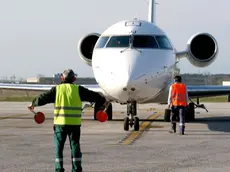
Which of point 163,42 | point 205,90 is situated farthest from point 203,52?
point 163,42

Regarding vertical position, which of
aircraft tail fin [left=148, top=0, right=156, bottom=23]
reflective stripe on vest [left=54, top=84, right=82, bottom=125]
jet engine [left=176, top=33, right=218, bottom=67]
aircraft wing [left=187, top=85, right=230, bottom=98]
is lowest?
aircraft wing [left=187, top=85, right=230, bottom=98]

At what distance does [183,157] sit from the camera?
452 inches

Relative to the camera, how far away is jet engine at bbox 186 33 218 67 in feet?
78.7

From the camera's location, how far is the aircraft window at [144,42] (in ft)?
61.9

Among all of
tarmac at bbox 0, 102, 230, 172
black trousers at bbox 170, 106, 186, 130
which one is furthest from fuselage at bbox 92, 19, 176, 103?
tarmac at bbox 0, 102, 230, 172

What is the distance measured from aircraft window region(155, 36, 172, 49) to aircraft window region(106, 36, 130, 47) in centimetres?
114

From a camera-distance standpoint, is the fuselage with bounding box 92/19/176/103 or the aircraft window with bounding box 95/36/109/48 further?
the aircraft window with bounding box 95/36/109/48

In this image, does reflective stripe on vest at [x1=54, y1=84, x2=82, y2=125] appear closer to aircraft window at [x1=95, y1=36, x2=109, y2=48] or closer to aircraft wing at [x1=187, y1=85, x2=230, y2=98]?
aircraft window at [x1=95, y1=36, x2=109, y2=48]

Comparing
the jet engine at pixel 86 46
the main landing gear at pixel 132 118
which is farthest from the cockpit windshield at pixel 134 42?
the jet engine at pixel 86 46

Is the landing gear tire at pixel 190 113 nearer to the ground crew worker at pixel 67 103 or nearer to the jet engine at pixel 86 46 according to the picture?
the jet engine at pixel 86 46

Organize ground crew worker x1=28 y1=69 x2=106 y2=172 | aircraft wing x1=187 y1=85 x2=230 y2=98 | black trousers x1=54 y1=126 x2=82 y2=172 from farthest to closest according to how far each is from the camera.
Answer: aircraft wing x1=187 y1=85 x2=230 y2=98
ground crew worker x1=28 y1=69 x2=106 y2=172
black trousers x1=54 y1=126 x2=82 y2=172

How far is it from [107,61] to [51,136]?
129 inches

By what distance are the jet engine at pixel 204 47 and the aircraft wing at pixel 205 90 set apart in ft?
3.30

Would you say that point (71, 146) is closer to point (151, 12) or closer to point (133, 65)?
point (133, 65)
